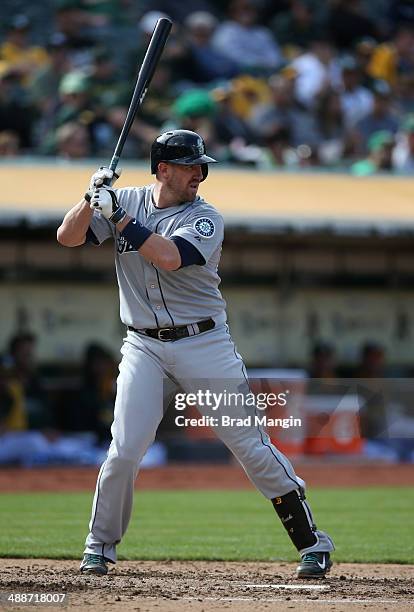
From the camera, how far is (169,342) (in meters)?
4.61

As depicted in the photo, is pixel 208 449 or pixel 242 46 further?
pixel 242 46

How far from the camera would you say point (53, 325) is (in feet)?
35.9

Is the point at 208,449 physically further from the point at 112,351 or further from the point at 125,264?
the point at 125,264

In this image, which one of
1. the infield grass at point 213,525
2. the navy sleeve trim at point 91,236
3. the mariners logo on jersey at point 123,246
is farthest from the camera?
the infield grass at point 213,525

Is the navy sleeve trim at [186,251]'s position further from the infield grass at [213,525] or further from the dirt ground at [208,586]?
the infield grass at [213,525]

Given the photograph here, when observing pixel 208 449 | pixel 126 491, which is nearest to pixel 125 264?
pixel 126 491

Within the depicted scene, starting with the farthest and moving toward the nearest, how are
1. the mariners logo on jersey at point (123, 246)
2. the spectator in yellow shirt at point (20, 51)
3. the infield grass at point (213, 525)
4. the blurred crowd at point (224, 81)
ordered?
1. the spectator in yellow shirt at point (20, 51)
2. the blurred crowd at point (224, 81)
3. the infield grass at point (213, 525)
4. the mariners logo on jersey at point (123, 246)

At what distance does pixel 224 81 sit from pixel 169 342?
345 inches

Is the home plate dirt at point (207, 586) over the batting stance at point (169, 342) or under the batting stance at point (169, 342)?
under

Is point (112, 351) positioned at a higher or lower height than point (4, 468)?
higher

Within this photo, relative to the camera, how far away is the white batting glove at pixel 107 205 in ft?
14.4

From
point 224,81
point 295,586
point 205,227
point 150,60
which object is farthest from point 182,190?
point 224,81

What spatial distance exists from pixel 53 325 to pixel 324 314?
2776 millimetres

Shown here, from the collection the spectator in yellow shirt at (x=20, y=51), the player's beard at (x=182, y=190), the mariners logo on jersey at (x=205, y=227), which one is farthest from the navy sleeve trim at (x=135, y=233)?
the spectator in yellow shirt at (x=20, y=51)
